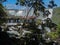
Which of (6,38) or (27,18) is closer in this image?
(27,18)

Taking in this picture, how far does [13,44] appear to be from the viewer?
12688mm

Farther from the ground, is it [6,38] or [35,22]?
[35,22]

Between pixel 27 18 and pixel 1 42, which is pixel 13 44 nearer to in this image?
pixel 1 42

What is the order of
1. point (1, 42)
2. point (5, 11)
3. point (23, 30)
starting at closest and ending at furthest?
point (23, 30), point (5, 11), point (1, 42)

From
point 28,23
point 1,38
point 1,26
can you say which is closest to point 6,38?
point 1,38

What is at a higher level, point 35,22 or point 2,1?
point 2,1

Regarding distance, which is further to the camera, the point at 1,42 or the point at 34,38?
the point at 1,42

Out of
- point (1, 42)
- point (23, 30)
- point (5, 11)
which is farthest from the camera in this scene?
point (1, 42)

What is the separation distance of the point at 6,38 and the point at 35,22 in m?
2.43

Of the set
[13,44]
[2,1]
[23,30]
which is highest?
[2,1]

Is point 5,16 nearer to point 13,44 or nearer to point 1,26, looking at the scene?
point 1,26

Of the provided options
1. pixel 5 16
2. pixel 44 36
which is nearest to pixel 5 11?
pixel 5 16

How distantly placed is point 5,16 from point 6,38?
5.22ft

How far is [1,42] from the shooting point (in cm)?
1301
